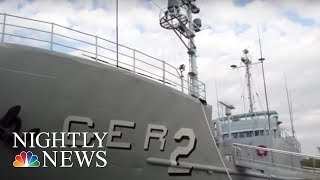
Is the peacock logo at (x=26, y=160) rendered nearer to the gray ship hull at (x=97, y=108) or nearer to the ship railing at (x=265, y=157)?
the gray ship hull at (x=97, y=108)

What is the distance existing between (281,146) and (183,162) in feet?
23.2

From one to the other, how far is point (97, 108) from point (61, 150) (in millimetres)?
999

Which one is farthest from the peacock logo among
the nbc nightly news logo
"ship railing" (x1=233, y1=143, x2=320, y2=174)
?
"ship railing" (x1=233, y1=143, x2=320, y2=174)

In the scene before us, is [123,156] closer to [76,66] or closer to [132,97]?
[132,97]

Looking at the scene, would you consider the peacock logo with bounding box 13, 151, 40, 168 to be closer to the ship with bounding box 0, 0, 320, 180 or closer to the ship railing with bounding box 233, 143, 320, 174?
the ship with bounding box 0, 0, 320, 180

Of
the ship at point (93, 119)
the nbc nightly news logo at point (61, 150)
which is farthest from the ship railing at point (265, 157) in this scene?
the nbc nightly news logo at point (61, 150)

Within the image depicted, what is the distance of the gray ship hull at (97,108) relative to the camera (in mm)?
6422

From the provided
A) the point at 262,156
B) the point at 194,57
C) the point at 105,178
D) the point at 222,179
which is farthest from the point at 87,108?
the point at 262,156

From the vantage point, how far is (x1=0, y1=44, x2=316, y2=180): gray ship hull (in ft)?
21.1

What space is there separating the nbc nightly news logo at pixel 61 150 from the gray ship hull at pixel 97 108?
8cm

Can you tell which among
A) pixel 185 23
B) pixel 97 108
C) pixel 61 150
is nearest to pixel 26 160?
pixel 61 150

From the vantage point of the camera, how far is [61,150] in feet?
22.1

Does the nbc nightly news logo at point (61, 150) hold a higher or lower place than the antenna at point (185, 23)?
lower

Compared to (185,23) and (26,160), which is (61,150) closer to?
(26,160)
